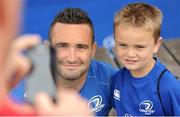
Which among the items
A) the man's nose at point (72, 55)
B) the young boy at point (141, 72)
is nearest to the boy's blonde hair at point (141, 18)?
the young boy at point (141, 72)

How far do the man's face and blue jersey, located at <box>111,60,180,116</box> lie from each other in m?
0.18

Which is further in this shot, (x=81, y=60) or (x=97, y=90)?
(x=97, y=90)

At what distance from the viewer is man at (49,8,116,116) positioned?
1824 millimetres

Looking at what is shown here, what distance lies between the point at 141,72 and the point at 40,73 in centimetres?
124

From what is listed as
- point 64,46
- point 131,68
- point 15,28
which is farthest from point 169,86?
point 15,28

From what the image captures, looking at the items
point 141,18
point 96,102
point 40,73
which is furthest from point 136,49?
point 40,73

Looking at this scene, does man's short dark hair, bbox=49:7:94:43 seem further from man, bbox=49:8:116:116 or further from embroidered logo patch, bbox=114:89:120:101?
embroidered logo patch, bbox=114:89:120:101

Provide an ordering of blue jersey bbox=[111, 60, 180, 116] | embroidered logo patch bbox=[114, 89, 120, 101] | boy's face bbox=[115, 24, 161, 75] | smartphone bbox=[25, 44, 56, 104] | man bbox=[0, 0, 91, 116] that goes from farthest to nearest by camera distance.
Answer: embroidered logo patch bbox=[114, 89, 120, 101] → boy's face bbox=[115, 24, 161, 75] → blue jersey bbox=[111, 60, 180, 116] → smartphone bbox=[25, 44, 56, 104] → man bbox=[0, 0, 91, 116]

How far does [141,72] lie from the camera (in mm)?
1771

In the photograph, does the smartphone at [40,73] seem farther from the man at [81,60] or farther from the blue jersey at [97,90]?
the blue jersey at [97,90]

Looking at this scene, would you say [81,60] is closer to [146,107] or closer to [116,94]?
[116,94]

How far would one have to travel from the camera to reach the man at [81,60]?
182 centimetres

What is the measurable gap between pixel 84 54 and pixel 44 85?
1266 mm

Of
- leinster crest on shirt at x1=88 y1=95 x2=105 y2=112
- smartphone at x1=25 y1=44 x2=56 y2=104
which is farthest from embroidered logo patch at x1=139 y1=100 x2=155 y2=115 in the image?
smartphone at x1=25 y1=44 x2=56 y2=104
